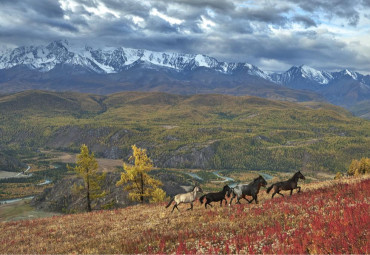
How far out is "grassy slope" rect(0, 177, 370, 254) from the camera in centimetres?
1172

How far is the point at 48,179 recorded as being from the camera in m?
199

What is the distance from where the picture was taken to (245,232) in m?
14.5

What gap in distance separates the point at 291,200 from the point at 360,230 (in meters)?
8.52

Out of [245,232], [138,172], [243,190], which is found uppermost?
[245,232]

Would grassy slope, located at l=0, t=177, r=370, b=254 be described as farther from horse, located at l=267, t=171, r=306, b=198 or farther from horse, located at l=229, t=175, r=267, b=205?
horse, located at l=229, t=175, r=267, b=205

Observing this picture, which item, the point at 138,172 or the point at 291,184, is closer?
the point at 291,184

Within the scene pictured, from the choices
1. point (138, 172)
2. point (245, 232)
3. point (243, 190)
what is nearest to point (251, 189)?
point (243, 190)

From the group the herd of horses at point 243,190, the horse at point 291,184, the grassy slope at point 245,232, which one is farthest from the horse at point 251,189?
the horse at point 291,184

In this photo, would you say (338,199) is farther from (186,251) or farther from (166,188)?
(166,188)

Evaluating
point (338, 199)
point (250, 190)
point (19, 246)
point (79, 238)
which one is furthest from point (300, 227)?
point (19, 246)

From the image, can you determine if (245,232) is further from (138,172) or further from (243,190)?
(138,172)

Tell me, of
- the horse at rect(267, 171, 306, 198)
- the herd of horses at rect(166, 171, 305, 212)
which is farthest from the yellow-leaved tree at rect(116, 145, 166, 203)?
the horse at rect(267, 171, 306, 198)

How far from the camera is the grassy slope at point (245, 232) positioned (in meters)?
11.7

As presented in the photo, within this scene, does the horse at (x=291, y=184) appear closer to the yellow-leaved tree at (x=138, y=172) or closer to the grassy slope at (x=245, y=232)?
the grassy slope at (x=245, y=232)
